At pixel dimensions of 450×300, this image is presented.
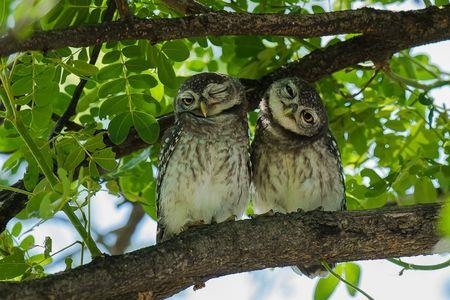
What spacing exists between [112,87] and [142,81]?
13cm

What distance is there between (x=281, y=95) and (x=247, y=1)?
0.53 m

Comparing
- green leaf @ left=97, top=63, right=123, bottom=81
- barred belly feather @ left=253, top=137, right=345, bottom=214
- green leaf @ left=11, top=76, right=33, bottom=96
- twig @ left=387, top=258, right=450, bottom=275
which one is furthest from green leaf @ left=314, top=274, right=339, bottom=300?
green leaf @ left=11, top=76, right=33, bottom=96

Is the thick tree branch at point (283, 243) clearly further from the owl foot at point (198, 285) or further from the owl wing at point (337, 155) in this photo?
the owl wing at point (337, 155)

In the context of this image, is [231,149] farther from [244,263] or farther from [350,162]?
[350,162]

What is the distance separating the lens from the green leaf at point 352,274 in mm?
3521

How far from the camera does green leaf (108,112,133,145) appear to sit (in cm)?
316

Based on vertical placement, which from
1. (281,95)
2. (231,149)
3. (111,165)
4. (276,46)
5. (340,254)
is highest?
(276,46)

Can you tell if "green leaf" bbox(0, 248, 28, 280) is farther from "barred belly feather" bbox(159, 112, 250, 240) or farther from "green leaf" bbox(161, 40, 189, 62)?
"green leaf" bbox(161, 40, 189, 62)

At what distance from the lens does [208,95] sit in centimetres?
359

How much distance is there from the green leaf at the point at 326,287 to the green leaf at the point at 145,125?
1.05 metres

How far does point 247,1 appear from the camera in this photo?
3.73m

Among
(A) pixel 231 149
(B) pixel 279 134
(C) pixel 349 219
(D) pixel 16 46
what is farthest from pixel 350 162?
(D) pixel 16 46

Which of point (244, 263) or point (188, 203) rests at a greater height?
point (188, 203)

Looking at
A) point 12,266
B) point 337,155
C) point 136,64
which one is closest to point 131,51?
point 136,64
